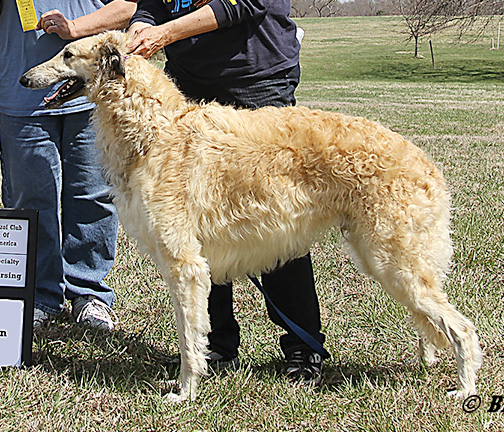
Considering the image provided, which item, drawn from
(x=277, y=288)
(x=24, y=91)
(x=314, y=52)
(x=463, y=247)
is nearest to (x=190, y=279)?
(x=277, y=288)

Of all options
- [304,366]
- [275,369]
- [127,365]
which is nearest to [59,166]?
[127,365]

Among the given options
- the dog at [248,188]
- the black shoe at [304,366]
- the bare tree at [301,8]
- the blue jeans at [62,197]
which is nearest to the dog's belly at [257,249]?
the dog at [248,188]

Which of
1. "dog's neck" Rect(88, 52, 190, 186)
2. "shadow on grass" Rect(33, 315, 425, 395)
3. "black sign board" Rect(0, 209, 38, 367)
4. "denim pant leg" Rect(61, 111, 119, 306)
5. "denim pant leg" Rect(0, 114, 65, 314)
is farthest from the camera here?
"denim pant leg" Rect(61, 111, 119, 306)

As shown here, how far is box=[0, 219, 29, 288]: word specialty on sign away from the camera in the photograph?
368 cm

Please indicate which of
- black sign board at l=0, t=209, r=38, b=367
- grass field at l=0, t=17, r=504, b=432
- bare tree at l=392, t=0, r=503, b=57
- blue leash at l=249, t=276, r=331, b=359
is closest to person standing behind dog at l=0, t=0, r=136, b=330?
grass field at l=0, t=17, r=504, b=432

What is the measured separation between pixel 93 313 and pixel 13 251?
792 mm

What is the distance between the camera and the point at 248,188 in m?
3.20

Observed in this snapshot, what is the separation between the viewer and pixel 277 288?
146 inches

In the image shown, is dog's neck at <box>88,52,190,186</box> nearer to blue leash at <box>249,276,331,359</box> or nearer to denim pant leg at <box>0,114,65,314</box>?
denim pant leg at <box>0,114,65,314</box>

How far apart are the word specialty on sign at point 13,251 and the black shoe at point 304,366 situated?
174 centimetres

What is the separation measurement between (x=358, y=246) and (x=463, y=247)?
2.56m

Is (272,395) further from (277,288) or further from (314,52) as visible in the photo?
(314,52)

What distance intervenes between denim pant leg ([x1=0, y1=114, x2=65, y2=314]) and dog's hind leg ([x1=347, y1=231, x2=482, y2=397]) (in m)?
2.15

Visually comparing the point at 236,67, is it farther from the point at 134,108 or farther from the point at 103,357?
the point at 103,357
